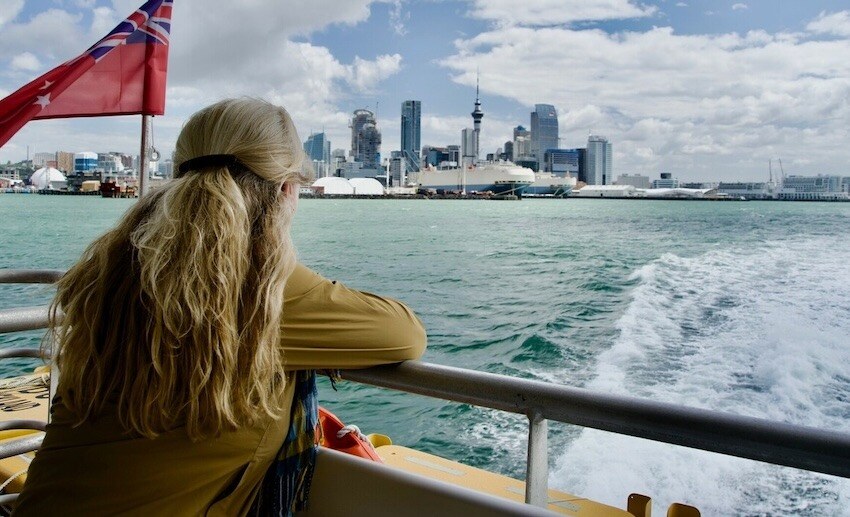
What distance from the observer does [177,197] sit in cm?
92

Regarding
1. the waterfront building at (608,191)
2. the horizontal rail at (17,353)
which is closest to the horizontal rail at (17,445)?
the horizontal rail at (17,353)

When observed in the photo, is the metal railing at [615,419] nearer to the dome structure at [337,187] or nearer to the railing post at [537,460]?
the railing post at [537,460]

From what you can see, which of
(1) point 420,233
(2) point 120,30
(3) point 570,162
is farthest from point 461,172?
(2) point 120,30

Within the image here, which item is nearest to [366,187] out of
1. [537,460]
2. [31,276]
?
[31,276]

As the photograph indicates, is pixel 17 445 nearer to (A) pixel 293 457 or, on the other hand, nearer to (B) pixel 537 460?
(A) pixel 293 457

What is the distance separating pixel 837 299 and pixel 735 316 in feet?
6.46

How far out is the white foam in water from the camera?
3.88 metres

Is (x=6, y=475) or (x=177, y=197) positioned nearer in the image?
(x=177, y=197)

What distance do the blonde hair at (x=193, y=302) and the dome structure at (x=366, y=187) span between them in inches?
3858

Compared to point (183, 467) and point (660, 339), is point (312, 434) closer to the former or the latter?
point (183, 467)

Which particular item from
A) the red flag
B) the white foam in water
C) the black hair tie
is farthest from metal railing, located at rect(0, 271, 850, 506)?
the red flag

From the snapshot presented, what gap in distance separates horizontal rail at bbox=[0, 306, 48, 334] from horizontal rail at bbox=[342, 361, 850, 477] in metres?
0.79

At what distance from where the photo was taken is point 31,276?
1.65 meters

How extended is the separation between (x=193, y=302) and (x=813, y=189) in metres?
89.8
